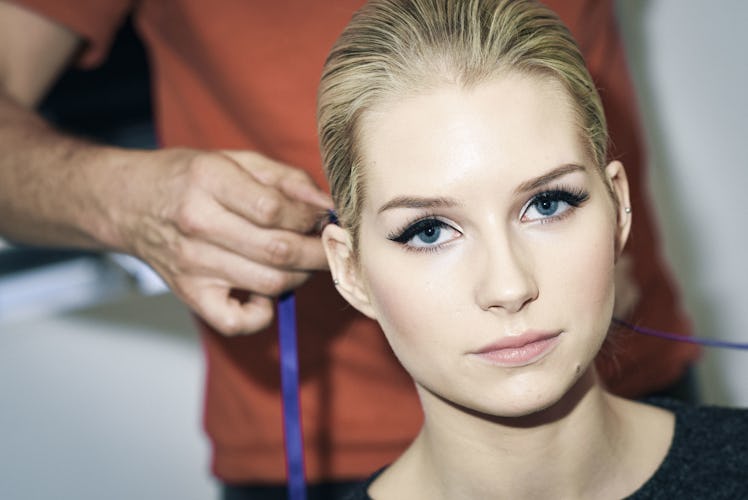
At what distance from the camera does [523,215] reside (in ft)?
2.50

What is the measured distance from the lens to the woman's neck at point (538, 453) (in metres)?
0.85

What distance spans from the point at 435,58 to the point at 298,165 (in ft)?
1.08

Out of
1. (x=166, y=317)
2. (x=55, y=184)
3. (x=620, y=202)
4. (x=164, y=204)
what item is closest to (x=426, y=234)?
(x=620, y=202)

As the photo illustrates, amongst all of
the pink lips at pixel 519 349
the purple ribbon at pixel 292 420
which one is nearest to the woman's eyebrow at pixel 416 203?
the pink lips at pixel 519 349

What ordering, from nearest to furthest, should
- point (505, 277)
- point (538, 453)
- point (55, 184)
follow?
point (505, 277) < point (538, 453) < point (55, 184)

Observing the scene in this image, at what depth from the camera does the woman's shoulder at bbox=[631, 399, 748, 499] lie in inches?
34.5

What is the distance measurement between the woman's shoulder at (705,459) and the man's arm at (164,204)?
41cm

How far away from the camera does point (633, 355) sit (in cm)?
113

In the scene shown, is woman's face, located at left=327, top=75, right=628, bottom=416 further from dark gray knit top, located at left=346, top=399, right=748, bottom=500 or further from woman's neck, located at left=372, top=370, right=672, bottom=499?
dark gray knit top, located at left=346, top=399, right=748, bottom=500

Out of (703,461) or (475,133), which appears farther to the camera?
(703,461)

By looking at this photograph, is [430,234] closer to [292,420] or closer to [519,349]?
[519,349]

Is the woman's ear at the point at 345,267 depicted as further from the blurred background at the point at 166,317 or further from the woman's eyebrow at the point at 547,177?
the blurred background at the point at 166,317

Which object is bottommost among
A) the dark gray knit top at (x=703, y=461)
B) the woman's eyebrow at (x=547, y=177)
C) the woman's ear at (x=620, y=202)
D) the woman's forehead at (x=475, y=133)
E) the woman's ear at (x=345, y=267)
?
the dark gray knit top at (x=703, y=461)

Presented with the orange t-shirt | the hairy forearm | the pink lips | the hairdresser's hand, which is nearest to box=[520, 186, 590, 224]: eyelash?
the pink lips
